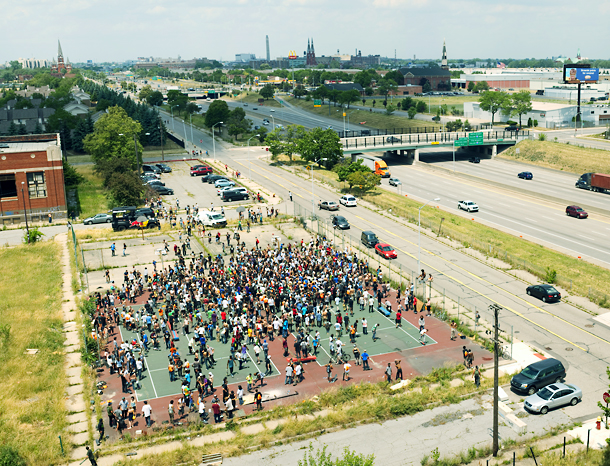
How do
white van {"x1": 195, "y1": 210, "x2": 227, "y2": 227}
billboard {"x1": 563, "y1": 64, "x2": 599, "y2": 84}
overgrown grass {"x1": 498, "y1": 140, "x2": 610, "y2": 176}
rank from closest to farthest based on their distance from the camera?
white van {"x1": 195, "y1": 210, "x2": 227, "y2": 227}
overgrown grass {"x1": 498, "y1": 140, "x2": 610, "y2": 176}
billboard {"x1": 563, "y1": 64, "x2": 599, "y2": 84}

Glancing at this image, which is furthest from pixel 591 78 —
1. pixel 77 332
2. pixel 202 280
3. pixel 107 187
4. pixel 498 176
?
pixel 77 332

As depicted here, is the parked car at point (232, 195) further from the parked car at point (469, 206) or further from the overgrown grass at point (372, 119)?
the overgrown grass at point (372, 119)

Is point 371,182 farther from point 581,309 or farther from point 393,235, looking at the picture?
point 581,309

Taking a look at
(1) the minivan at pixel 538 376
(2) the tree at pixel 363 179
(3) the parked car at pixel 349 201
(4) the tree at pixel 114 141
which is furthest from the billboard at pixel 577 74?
(1) the minivan at pixel 538 376

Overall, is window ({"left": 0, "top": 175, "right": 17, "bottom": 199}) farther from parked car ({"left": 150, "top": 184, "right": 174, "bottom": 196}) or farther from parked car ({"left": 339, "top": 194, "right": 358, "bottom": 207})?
parked car ({"left": 339, "top": 194, "right": 358, "bottom": 207})

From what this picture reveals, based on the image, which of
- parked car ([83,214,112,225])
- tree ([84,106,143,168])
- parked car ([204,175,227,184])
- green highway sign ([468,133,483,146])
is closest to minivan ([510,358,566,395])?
parked car ([83,214,112,225])

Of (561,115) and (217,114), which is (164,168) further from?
(561,115)
